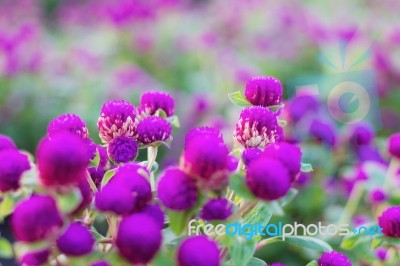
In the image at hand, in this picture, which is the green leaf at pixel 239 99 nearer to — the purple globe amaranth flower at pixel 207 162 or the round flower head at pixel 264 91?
the round flower head at pixel 264 91

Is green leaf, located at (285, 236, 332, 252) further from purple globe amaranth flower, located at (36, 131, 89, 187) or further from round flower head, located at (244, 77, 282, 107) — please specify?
purple globe amaranth flower, located at (36, 131, 89, 187)

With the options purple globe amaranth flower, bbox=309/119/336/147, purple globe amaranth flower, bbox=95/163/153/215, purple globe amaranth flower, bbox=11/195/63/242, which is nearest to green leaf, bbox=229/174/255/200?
purple globe amaranth flower, bbox=95/163/153/215

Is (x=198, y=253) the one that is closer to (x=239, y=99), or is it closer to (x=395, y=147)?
(x=239, y=99)

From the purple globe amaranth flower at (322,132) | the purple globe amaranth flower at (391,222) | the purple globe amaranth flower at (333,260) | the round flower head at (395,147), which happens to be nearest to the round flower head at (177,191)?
the purple globe amaranth flower at (333,260)

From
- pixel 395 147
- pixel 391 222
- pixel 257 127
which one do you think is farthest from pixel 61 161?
pixel 395 147

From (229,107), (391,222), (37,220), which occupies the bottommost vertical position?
(229,107)

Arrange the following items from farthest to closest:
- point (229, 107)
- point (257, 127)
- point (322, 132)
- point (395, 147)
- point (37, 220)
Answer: point (229, 107) < point (322, 132) < point (395, 147) < point (257, 127) < point (37, 220)

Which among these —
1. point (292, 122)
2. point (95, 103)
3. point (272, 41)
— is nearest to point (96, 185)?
point (292, 122)
